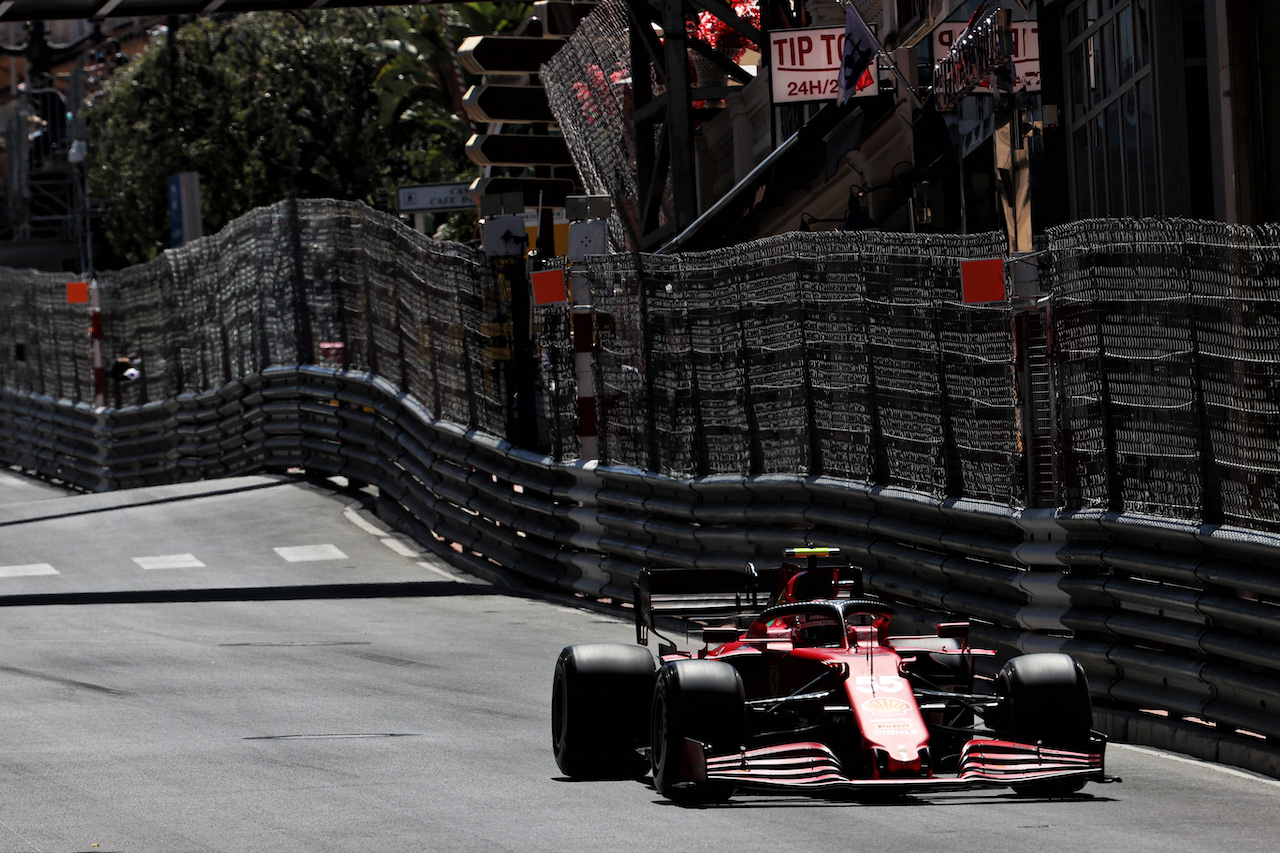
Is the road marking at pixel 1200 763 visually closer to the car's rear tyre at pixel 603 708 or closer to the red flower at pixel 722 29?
the car's rear tyre at pixel 603 708

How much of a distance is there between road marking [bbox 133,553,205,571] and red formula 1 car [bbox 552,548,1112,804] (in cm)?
1069

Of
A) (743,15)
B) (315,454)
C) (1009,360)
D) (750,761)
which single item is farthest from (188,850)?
(743,15)

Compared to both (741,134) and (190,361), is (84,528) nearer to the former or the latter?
(190,361)

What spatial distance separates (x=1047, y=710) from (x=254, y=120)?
52362mm

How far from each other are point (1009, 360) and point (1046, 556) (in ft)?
3.88

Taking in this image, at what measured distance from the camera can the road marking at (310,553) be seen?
19156mm

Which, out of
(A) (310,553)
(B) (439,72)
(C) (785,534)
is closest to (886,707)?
(C) (785,534)

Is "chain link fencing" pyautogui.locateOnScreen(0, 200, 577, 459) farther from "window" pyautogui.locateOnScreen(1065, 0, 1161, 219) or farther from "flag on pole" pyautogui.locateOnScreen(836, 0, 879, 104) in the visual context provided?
"window" pyautogui.locateOnScreen(1065, 0, 1161, 219)

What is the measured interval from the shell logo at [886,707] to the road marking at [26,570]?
1246 centimetres

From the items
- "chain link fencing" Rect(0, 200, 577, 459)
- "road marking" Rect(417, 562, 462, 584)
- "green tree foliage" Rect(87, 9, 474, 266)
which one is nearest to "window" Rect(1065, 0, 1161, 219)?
"chain link fencing" Rect(0, 200, 577, 459)

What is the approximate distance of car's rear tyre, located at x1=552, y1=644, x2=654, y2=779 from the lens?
824 centimetres

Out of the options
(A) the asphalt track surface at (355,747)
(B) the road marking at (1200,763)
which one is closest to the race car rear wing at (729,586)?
(A) the asphalt track surface at (355,747)

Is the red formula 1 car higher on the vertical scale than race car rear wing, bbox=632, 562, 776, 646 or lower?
lower

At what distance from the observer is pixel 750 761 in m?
7.39
